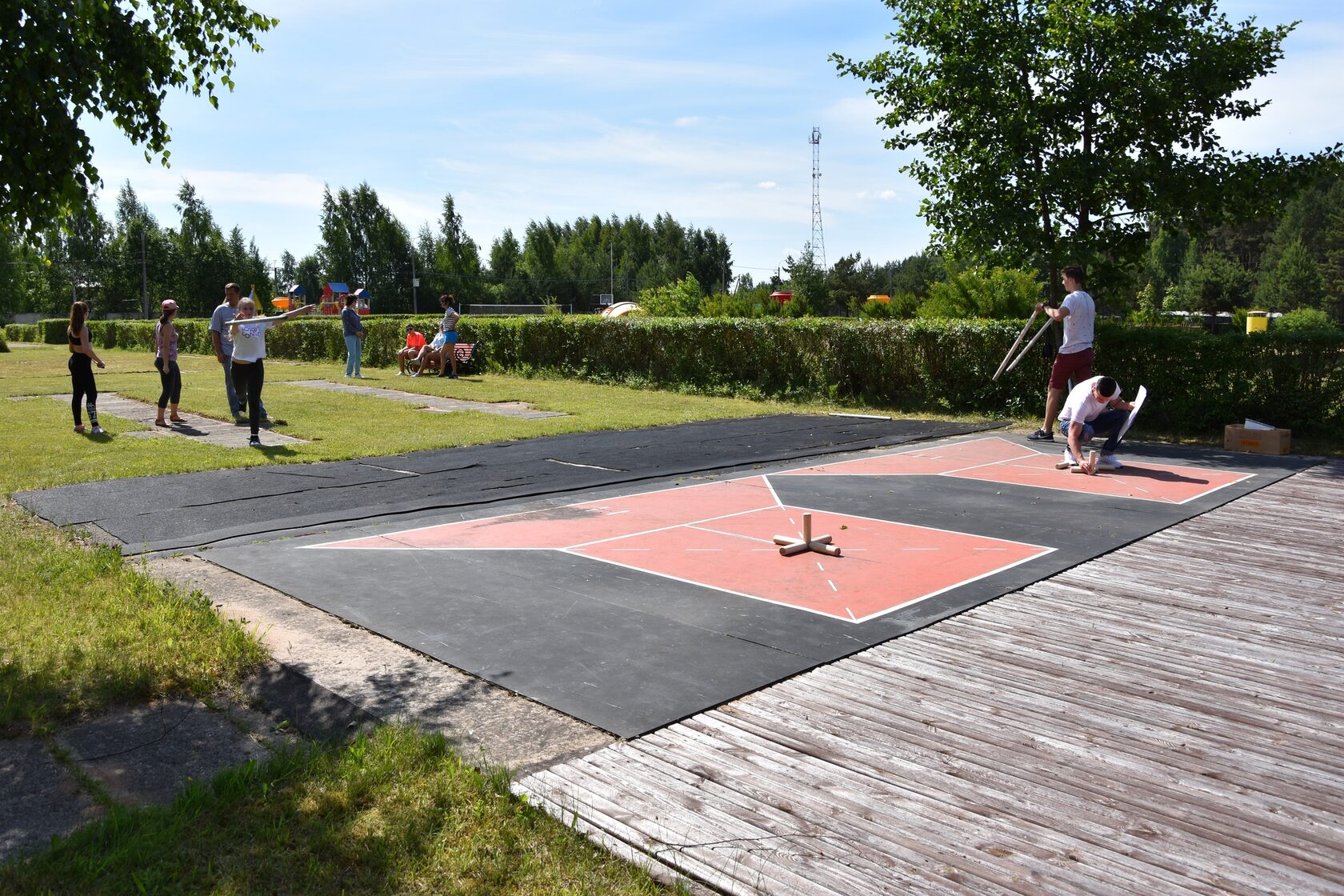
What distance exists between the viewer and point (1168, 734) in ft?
12.6

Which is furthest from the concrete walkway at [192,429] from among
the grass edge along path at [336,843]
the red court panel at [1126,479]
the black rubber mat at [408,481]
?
the grass edge along path at [336,843]

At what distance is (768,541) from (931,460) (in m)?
4.83

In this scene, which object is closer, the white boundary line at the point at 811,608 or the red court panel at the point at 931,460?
the white boundary line at the point at 811,608

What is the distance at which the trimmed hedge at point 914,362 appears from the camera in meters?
12.9

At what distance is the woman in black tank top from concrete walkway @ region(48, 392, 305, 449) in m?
0.49

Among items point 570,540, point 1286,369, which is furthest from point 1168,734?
point 1286,369

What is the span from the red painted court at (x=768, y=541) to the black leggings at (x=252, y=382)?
559 centimetres

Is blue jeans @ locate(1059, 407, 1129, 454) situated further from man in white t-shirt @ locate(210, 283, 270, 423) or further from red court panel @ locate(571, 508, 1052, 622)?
man in white t-shirt @ locate(210, 283, 270, 423)

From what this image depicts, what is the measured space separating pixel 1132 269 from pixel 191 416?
14.9 meters

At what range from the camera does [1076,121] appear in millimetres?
14016

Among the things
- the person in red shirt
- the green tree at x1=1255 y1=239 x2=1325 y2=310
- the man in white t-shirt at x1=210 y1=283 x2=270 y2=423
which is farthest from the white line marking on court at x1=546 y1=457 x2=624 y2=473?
the green tree at x1=1255 y1=239 x2=1325 y2=310

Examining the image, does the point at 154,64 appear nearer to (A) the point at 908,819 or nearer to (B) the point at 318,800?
(B) the point at 318,800

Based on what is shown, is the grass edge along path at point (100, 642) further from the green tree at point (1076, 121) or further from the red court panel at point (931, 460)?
the green tree at point (1076, 121)

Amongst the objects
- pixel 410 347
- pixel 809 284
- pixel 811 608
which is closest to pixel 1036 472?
pixel 811 608
